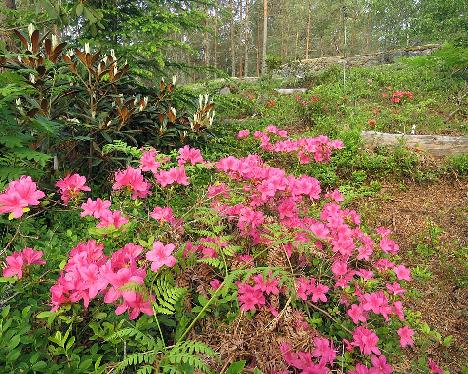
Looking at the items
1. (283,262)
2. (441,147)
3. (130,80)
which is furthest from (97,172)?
(441,147)

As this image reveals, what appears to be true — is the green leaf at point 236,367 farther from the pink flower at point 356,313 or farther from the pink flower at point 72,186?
the pink flower at point 72,186

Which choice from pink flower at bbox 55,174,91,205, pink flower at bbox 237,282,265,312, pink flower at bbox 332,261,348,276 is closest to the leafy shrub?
pink flower at bbox 55,174,91,205

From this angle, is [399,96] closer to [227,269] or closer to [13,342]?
[227,269]

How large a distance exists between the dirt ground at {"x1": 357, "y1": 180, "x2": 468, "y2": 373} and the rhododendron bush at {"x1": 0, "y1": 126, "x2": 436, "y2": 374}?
20.5 inches

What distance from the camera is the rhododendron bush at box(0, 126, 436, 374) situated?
1.36 m

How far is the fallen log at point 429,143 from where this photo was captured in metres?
4.95

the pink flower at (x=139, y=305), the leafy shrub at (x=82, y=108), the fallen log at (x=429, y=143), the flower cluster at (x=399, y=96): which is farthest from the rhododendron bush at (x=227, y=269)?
the flower cluster at (x=399, y=96)

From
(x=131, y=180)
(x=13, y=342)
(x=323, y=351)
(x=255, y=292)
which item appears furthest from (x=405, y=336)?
(x=13, y=342)

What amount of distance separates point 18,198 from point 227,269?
1.06 meters

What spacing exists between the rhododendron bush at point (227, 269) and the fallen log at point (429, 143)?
3118mm

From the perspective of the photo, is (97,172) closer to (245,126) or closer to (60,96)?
(60,96)

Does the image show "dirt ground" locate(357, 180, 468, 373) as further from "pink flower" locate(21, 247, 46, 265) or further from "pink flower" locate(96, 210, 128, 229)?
"pink flower" locate(21, 247, 46, 265)

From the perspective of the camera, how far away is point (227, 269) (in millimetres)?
1742

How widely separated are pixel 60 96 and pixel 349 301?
313 cm
